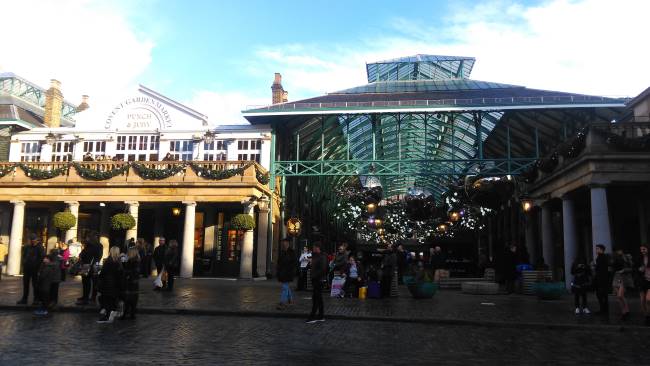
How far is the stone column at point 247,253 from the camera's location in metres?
27.0

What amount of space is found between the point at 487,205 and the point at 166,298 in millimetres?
16472

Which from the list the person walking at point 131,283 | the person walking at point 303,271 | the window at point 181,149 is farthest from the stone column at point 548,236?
the window at point 181,149

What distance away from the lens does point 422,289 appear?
55.0 feet

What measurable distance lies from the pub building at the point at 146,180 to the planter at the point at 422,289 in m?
12.1

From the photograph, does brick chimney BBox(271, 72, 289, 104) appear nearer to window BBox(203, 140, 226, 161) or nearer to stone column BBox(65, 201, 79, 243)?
window BBox(203, 140, 226, 161)

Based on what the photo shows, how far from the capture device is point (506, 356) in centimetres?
795

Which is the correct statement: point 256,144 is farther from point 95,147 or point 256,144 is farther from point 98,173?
point 95,147

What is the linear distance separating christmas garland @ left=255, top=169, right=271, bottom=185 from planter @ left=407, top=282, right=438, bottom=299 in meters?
13.1

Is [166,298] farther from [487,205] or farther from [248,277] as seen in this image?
[487,205]

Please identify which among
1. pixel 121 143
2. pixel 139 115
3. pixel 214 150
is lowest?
pixel 214 150

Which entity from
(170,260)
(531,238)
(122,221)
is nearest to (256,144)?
(122,221)


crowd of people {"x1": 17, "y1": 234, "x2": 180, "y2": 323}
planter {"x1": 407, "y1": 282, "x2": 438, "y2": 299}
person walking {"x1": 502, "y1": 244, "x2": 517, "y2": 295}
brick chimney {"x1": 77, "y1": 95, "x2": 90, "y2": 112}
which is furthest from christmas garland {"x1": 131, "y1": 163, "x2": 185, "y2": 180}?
person walking {"x1": 502, "y1": 244, "x2": 517, "y2": 295}

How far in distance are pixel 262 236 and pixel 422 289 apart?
1318cm

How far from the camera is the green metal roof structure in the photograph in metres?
27.1
